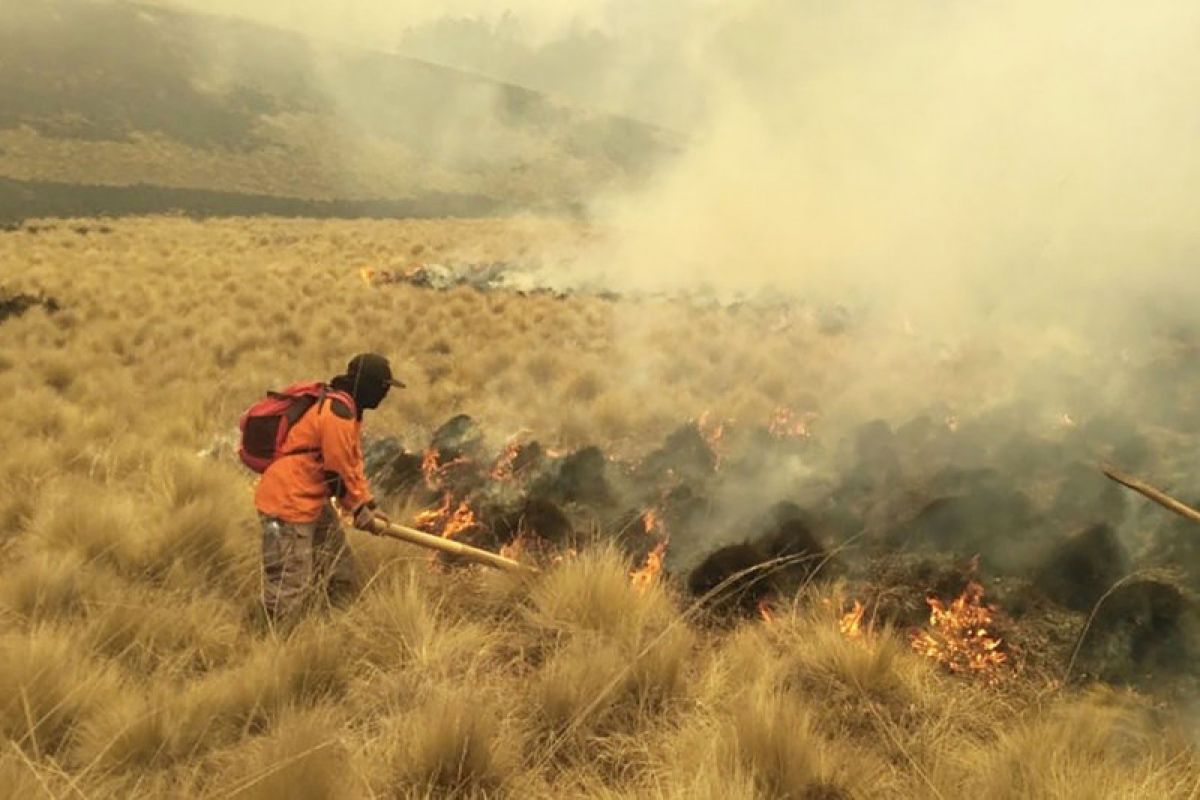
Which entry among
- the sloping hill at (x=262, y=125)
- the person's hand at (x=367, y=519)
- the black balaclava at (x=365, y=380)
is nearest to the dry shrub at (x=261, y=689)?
the person's hand at (x=367, y=519)

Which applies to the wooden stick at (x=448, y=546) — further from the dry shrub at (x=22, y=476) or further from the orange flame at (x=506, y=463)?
the dry shrub at (x=22, y=476)

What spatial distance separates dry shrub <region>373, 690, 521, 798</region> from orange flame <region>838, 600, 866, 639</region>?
1.53 metres

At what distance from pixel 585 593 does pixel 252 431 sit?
1.58 metres

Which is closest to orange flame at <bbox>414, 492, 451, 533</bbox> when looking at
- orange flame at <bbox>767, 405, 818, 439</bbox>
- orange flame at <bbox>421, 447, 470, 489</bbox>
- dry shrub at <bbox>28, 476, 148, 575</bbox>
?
orange flame at <bbox>421, 447, 470, 489</bbox>

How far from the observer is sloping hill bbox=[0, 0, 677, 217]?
4369 centimetres

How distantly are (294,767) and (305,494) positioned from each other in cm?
155

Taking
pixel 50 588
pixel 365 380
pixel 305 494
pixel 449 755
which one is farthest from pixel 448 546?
pixel 50 588

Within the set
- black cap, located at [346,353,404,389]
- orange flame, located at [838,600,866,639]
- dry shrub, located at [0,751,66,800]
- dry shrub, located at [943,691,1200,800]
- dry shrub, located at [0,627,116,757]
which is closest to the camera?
dry shrub, located at [0,751,66,800]

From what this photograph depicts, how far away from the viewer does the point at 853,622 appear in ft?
11.5

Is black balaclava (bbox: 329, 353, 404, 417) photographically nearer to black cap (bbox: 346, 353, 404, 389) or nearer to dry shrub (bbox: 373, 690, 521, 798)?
black cap (bbox: 346, 353, 404, 389)

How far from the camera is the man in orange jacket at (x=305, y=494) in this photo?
3504 mm

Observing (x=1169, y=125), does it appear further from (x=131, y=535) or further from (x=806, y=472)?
(x=131, y=535)

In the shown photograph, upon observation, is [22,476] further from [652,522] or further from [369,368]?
[652,522]

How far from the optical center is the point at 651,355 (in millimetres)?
9555
